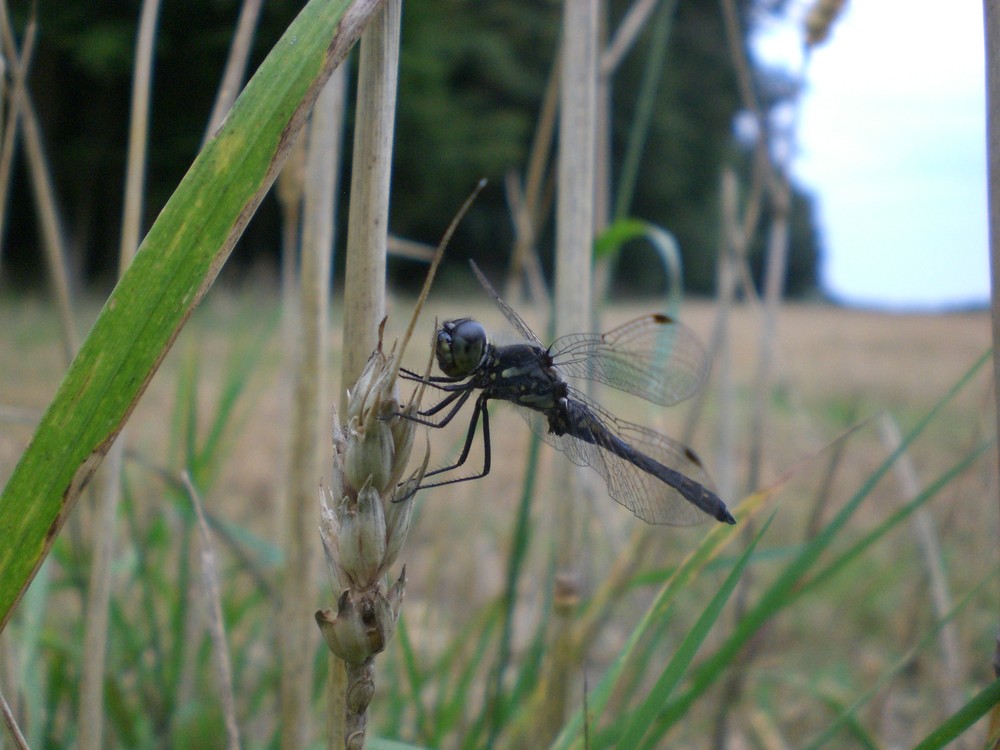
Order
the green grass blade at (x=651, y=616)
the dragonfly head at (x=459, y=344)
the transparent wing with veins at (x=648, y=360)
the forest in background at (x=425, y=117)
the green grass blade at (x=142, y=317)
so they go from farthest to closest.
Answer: the forest in background at (x=425, y=117) < the transparent wing with veins at (x=648, y=360) < the dragonfly head at (x=459, y=344) < the green grass blade at (x=651, y=616) < the green grass blade at (x=142, y=317)

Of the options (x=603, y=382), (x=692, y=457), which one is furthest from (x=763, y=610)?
(x=603, y=382)

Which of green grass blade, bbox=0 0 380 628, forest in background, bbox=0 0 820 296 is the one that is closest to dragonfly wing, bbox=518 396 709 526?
green grass blade, bbox=0 0 380 628

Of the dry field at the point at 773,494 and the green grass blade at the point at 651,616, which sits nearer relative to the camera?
the green grass blade at the point at 651,616

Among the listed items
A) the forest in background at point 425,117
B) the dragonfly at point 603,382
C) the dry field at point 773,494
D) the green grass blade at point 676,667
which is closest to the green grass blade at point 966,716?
the green grass blade at point 676,667

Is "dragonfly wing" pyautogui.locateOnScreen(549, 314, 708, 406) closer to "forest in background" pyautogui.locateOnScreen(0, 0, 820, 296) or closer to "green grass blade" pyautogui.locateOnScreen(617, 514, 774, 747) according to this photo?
"green grass blade" pyautogui.locateOnScreen(617, 514, 774, 747)

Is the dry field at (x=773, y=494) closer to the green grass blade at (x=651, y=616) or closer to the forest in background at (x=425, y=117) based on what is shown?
the green grass blade at (x=651, y=616)

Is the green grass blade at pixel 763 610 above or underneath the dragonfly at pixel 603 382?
underneath

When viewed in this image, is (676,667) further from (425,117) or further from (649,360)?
(425,117)
